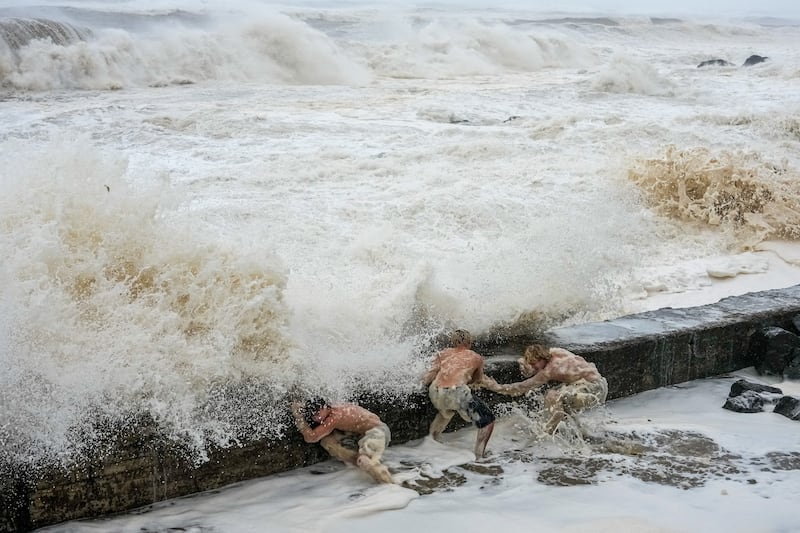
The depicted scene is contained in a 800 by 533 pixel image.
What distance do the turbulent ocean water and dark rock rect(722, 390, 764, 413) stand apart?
1119 mm

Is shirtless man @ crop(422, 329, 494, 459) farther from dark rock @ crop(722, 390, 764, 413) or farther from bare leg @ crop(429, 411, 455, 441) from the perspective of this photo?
dark rock @ crop(722, 390, 764, 413)

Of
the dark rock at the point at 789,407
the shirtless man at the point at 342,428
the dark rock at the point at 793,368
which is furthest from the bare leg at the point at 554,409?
the dark rock at the point at 793,368

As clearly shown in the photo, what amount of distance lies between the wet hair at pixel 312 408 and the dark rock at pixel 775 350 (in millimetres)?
2897

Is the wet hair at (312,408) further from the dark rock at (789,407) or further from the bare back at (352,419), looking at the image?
the dark rock at (789,407)

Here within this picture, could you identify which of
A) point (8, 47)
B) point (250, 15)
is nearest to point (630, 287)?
point (8, 47)

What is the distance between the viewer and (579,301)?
5.44 meters

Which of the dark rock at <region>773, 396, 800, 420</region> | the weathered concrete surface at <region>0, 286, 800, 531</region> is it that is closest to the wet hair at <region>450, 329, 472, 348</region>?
the weathered concrete surface at <region>0, 286, 800, 531</region>

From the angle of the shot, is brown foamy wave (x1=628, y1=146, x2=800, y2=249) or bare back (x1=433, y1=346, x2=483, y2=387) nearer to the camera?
bare back (x1=433, y1=346, x2=483, y2=387)

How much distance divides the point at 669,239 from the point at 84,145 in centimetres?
609

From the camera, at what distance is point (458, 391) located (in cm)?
404

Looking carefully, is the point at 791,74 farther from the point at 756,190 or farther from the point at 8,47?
the point at 8,47

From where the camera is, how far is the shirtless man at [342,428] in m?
3.71

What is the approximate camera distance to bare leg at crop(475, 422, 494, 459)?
3939 millimetres

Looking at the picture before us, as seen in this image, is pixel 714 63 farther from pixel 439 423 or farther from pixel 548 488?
pixel 548 488
